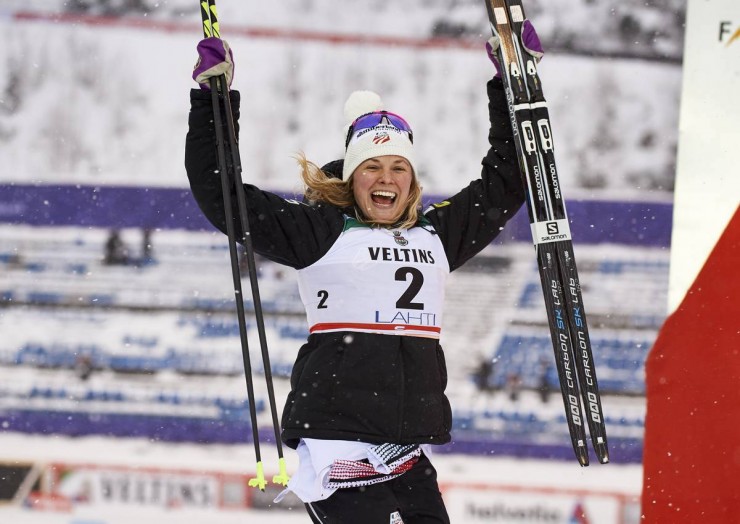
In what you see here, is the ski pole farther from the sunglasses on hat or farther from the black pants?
the sunglasses on hat

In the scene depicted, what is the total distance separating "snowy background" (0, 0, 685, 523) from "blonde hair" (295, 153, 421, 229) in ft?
4.34

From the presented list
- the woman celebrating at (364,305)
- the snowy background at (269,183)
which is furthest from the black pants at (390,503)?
the snowy background at (269,183)

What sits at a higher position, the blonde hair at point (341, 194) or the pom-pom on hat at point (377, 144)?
the pom-pom on hat at point (377, 144)

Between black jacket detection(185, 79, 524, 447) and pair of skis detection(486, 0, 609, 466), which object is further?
pair of skis detection(486, 0, 609, 466)

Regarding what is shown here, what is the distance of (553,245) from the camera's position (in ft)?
9.39

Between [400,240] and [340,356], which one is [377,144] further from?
[340,356]

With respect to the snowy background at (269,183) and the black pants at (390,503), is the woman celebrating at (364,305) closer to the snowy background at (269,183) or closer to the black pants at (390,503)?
the black pants at (390,503)

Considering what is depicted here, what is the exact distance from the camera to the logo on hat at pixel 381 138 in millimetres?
2576

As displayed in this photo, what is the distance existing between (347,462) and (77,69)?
94.0 inches

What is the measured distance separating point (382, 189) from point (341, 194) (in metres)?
0.13

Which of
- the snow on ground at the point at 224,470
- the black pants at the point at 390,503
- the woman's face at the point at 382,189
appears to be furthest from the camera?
the snow on ground at the point at 224,470

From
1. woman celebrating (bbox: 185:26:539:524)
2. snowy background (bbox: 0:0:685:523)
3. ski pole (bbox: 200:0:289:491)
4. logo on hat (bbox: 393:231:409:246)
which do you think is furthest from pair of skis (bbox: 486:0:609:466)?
snowy background (bbox: 0:0:685:523)

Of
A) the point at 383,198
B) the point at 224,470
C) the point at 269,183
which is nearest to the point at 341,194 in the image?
the point at 383,198

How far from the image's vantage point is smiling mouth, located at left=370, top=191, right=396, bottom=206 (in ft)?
8.32
